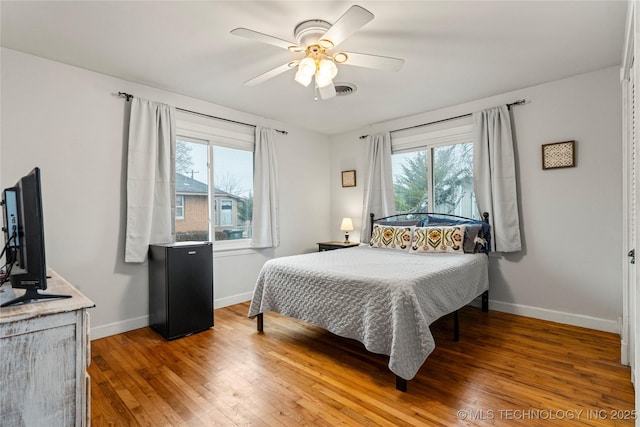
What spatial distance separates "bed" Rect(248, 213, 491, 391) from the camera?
2059 mm

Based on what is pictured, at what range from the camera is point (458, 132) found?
3939mm

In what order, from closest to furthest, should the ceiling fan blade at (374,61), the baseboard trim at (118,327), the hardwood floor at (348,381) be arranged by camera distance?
the hardwood floor at (348,381), the ceiling fan blade at (374,61), the baseboard trim at (118,327)

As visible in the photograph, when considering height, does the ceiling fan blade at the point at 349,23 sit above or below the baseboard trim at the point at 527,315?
above

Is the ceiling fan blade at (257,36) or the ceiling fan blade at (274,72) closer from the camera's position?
the ceiling fan blade at (257,36)

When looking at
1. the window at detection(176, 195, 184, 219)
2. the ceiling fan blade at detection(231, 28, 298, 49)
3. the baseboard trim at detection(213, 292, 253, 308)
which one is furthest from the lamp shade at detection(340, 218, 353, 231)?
the ceiling fan blade at detection(231, 28, 298, 49)

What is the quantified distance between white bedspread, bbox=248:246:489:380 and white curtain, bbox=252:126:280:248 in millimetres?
1217

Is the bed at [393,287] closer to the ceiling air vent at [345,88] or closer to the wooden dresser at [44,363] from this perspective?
the wooden dresser at [44,363]

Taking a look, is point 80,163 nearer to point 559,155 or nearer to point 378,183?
point 378,183

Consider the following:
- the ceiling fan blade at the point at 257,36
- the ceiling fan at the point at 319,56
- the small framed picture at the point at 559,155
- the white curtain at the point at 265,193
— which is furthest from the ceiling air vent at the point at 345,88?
the small framed picture at the point at 559,155

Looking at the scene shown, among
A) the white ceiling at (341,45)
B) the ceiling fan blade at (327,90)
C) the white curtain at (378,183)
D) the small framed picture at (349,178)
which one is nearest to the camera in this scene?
the white ceiling at (341,45)

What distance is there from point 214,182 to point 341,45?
7.57 ft

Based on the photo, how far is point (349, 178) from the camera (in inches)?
200

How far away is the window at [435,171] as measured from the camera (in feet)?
12.9

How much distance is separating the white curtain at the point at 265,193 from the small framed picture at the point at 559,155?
3.18 meters
